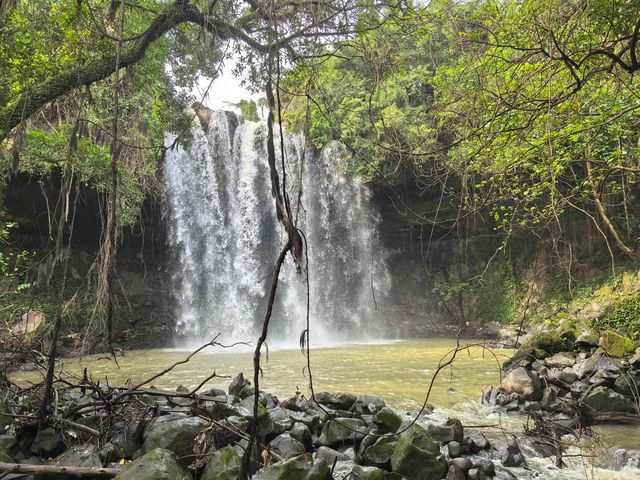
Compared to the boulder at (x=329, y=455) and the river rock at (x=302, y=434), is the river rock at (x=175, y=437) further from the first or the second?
the boulder at (x=329, y=455)

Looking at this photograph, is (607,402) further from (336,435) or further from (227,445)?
(227,445)

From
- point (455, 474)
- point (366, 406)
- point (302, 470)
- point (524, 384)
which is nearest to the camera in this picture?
point (302, 470)

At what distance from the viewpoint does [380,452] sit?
124 inches

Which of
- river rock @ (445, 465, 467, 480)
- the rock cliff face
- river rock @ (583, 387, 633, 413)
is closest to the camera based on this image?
river rock @ (445, 465, 467, 480)

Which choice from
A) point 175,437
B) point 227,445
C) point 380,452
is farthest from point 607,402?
point 175,437

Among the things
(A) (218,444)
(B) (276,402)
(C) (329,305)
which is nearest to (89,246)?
(C) (329,305)

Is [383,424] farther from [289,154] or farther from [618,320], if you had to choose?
[289,154]

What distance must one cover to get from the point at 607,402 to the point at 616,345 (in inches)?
83.0

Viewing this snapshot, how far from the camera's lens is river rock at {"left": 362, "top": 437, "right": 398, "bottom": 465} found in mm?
3123

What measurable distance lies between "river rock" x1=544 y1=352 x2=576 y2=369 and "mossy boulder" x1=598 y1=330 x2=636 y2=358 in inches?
19.6

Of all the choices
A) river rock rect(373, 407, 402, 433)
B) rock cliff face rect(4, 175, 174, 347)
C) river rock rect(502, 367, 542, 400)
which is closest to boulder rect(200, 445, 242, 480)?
river rock rect(373, 407, 402, 433)

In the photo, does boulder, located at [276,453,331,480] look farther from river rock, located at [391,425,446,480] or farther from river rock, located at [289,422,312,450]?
river rock, located at [289,422,312,450]

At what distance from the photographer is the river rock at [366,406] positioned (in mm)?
4379

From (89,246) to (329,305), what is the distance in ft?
31.3
